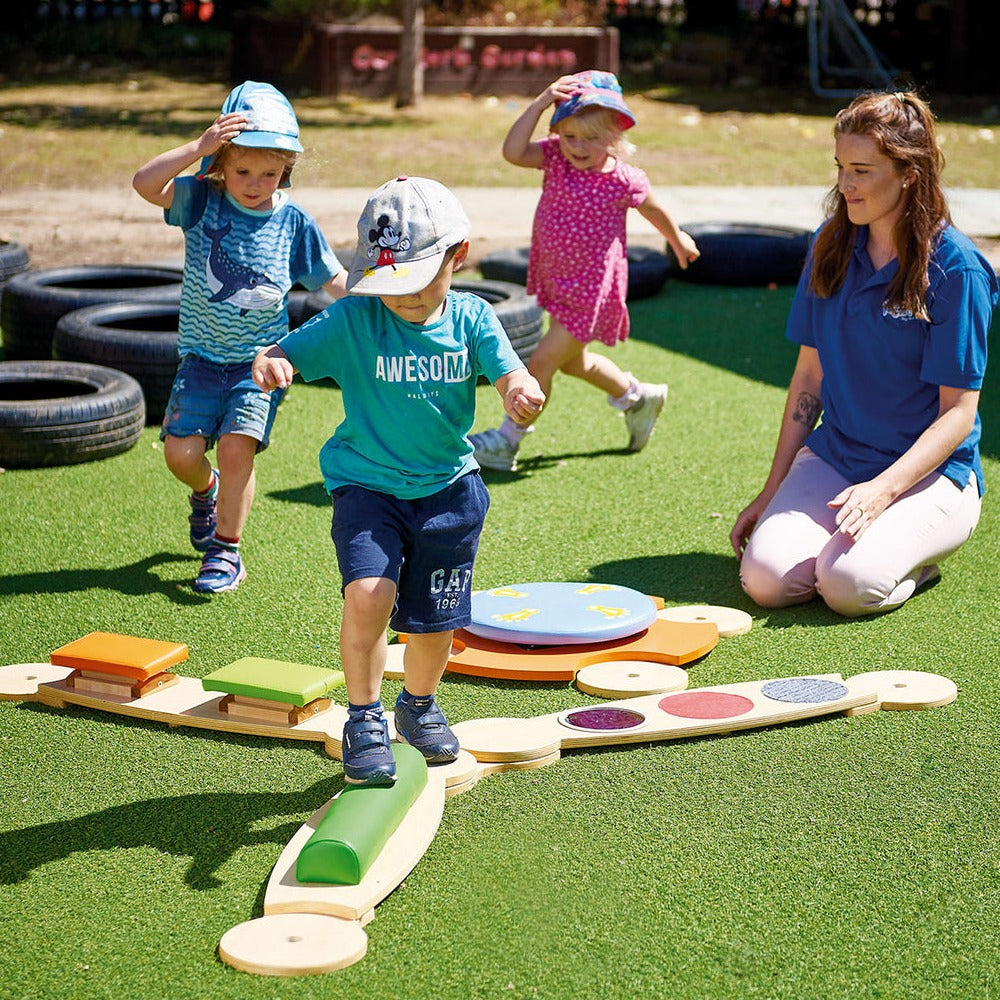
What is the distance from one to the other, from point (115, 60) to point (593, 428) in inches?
725

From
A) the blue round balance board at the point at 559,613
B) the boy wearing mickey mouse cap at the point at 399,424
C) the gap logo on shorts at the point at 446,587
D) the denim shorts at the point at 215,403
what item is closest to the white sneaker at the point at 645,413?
the blue round balance board at the point at 559,613

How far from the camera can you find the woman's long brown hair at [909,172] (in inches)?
167

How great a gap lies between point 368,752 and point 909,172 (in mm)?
2600

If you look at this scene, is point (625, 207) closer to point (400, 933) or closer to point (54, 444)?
point (54, 444)

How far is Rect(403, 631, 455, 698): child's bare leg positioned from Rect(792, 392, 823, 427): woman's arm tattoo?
82.8 inches

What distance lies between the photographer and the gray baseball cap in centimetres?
294

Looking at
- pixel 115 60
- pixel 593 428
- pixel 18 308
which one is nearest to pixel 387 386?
pixel 593 428

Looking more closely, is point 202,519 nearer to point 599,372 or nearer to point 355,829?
point 599,372

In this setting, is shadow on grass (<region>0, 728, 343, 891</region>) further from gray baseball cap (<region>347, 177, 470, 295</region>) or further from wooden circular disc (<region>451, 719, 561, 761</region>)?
gray baseball cap (<region>347, 177, 470, 295</region>)

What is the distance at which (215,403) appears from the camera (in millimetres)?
4574

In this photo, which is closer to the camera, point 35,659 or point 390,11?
point 35,659

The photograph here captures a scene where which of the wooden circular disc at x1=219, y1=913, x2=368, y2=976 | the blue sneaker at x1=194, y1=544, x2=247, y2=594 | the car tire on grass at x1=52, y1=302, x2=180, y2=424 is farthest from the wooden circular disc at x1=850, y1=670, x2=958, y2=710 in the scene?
the car tire on grass at x1=52, y1=302, x2=180, y2=424

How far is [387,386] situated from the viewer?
3.09m

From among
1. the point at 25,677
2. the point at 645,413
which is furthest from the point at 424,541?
the point at 645,413
